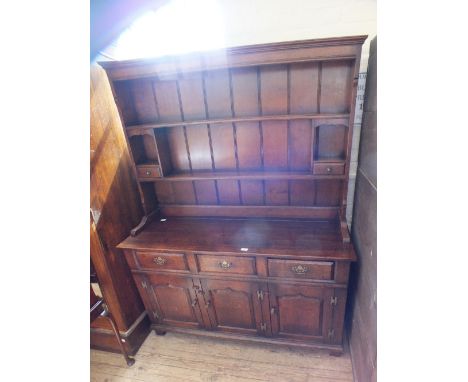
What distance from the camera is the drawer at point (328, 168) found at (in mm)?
1446

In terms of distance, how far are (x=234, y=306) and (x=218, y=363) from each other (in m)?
0.45

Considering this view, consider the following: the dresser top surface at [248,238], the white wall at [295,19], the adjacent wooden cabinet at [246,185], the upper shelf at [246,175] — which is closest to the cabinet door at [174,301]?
the adjacent wooden cabinet at [246,185]

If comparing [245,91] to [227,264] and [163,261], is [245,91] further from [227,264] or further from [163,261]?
[163,261]

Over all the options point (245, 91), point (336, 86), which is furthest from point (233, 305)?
point (336, 86)

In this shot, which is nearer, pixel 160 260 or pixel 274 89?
pixel 274 89

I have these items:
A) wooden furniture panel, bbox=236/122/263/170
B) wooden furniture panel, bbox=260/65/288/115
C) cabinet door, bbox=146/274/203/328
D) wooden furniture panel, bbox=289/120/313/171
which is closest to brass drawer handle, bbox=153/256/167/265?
cabinet door, bbox=146/274/203/328

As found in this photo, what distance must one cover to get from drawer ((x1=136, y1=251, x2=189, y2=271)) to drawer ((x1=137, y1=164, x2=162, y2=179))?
540 millimetres

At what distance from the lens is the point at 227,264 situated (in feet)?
4.93

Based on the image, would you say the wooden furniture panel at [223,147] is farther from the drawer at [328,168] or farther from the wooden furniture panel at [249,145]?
the drawer at [328,168]

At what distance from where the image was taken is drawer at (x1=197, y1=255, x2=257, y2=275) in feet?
4.83

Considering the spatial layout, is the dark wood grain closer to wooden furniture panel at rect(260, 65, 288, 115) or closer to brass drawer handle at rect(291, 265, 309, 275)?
wooden furniture panel at rect(260, 65, 288, 115)
